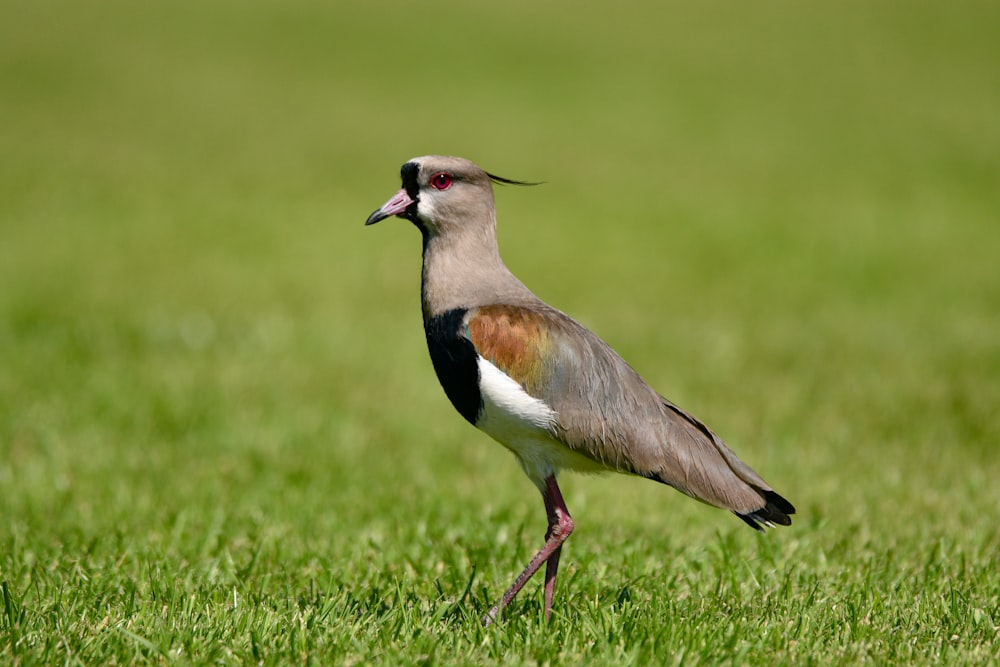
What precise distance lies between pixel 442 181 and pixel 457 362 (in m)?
0.85

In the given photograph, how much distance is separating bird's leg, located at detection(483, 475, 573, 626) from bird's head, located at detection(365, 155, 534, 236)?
1145mm

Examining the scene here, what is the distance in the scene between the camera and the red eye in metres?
4.88

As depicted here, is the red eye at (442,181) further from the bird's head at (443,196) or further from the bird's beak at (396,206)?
the bird's beak at (396,206)

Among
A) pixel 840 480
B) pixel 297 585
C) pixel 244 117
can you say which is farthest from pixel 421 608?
pixel 244 117

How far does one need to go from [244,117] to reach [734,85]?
10368 millimetres

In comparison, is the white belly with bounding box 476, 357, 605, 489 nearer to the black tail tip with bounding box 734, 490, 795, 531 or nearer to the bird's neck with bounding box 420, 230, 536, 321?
the bird's neck with bounding box 420, 230, 536, 321

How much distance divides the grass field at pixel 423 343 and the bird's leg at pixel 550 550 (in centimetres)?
11

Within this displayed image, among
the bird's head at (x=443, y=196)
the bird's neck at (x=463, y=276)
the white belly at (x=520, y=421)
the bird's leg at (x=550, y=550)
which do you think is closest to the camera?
the white belly at (x=520, y=421)

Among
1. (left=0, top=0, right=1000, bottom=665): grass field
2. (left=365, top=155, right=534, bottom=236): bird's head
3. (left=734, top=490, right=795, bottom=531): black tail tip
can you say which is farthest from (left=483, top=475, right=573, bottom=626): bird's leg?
(left=365, top=155, right=534, bottom=236): bird's head

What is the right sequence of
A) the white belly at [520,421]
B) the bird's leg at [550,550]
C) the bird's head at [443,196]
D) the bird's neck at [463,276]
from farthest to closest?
1. the bird's head at [443,196]
2. the bird's neck at [463,276]
3. the bird's leg at [550,550]
4. the white belly at [520,421]

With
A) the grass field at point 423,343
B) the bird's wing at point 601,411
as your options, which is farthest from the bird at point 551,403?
the grass field at point 423,343

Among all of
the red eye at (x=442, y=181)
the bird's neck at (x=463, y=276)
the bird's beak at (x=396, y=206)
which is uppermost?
the red eye at (x=442, y=181)

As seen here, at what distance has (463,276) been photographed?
4.82 m

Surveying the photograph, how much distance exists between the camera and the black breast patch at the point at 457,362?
448 centimetres
